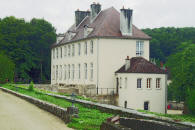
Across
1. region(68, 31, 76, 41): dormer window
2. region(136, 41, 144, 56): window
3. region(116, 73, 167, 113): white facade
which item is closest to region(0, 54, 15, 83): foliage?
region(68, 31, 76, 41): dormer window

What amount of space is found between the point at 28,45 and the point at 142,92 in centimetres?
3271

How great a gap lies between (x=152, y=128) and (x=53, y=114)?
778 centimetres

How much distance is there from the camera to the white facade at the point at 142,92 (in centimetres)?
3928

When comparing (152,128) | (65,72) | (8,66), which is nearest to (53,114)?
(152,128)

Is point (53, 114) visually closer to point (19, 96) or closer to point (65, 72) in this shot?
point (19, 96)

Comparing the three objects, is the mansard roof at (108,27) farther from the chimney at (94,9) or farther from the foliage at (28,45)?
the foliage at (28,45)

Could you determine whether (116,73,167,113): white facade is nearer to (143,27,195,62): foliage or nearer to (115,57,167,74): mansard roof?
(115,57,167,74): mansard roof

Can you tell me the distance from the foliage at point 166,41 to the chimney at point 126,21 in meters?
45.7

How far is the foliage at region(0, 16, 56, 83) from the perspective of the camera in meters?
64.9

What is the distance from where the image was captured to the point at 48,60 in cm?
6919

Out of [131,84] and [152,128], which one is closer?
[152,128]

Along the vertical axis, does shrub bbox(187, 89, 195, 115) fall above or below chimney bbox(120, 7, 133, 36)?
below

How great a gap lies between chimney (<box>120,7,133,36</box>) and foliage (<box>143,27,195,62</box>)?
45.7m

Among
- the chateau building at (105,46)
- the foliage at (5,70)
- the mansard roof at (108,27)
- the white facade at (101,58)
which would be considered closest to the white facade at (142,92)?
the chateau building at (105,46)
